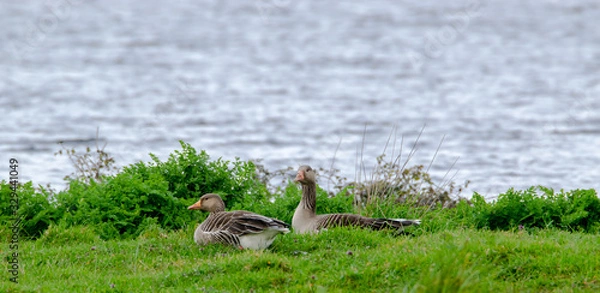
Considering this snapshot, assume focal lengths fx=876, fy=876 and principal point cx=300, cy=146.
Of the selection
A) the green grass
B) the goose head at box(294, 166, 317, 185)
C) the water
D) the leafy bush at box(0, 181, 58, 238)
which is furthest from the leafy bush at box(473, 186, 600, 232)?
the leafy bush at box(0, 181, 58, 238)

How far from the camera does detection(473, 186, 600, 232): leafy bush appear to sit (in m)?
12.6

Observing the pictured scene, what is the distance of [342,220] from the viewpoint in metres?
12.1

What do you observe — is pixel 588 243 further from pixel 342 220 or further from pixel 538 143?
pixel 538 143

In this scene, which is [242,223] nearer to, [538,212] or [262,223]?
[262,223]

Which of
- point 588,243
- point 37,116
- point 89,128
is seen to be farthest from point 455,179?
point 37,116

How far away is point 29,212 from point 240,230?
4.08 metres

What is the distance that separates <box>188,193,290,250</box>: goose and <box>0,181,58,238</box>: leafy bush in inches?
118

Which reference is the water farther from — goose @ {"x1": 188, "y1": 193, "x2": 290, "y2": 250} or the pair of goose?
goose @ {"x1": 188, "y1": 193, "x2": 290, "y2": 250}

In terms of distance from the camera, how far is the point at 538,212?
41.3ft

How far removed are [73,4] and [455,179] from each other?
4355 cm

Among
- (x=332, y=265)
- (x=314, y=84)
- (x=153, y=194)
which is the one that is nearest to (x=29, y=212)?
(x=153, y=194)

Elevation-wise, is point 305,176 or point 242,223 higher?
point 305,176

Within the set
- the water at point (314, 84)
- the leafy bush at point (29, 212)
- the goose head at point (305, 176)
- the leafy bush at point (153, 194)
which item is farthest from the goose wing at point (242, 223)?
the water at point (314, 84)

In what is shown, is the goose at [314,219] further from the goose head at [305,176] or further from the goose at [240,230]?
the goose at [240,230]
